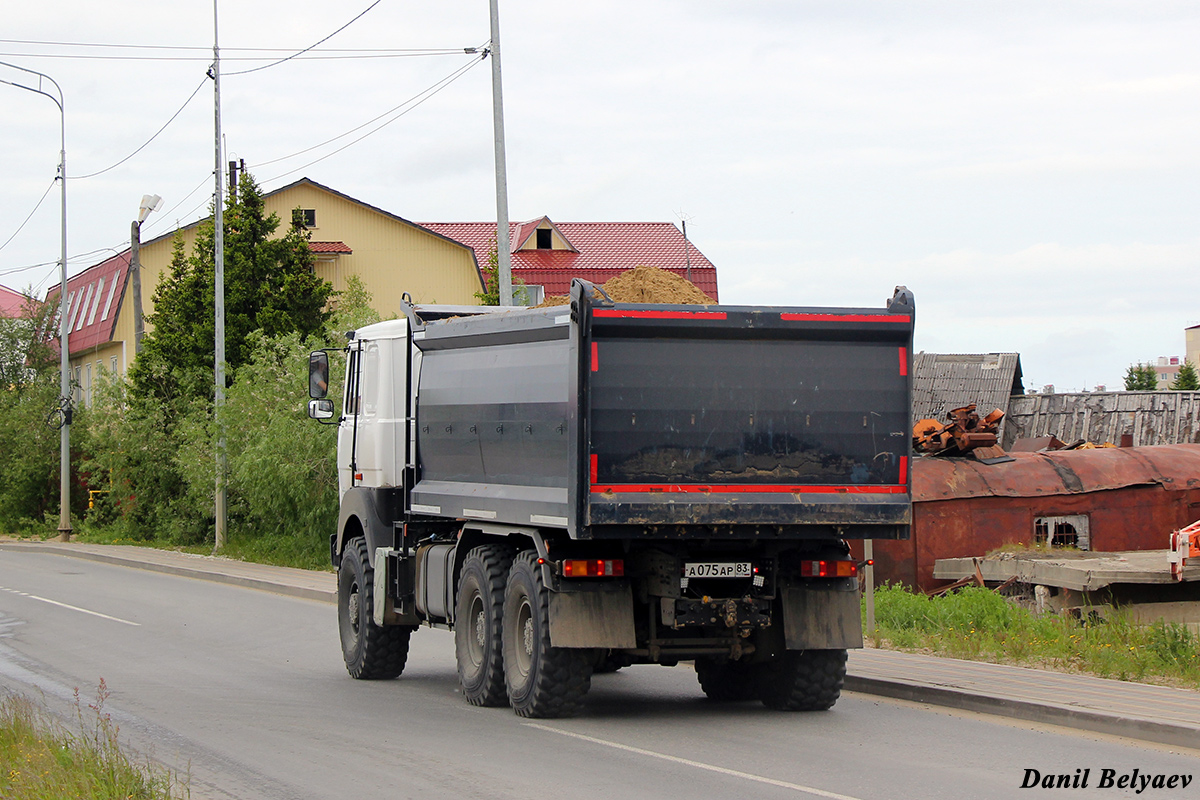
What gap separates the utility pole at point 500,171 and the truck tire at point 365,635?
7071 millimetres

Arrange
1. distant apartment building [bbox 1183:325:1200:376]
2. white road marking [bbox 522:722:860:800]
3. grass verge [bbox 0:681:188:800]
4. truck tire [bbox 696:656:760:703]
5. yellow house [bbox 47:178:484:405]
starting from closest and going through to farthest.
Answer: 1. grass verge [bbox 0:681:188:800]
2. white road marking [bbox 522:722:860:800]
3. truck tire [bbox 696:656:760:703]
4. yellow house [bbox 47:178:484:405]
5. distant apartment building [bbox 1183:325:1200:376]

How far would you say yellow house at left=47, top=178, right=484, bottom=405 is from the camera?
55.4m

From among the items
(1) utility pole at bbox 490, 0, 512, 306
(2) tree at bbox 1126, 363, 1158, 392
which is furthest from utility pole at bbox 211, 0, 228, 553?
(2) tree at bbox 1126, 363, 1158, 392

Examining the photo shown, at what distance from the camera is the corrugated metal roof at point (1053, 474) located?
20188 millimetres

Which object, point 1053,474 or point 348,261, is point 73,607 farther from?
point 348,261

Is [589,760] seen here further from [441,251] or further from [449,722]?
[441,251]

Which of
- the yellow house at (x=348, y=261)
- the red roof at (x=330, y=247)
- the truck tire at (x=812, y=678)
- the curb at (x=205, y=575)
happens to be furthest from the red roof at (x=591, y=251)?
the truck tire at (x=812, y=678)

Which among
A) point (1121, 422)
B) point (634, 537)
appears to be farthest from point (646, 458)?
point (1121, 422)

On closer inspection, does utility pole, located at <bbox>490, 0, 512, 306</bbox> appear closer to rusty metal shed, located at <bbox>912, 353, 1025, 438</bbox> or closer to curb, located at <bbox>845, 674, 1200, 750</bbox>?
curb, located at <bbox>845, 674, 1200, 750</bbox>

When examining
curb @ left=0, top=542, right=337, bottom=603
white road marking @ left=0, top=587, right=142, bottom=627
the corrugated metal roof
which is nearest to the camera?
white road marking @ left=0, top=587, right=142, bottom=627

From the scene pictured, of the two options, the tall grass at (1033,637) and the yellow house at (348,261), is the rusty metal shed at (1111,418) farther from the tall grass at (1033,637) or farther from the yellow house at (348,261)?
the yellow house at (348,261)

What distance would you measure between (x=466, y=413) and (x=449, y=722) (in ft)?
8.63

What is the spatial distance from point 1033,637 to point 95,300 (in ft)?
174

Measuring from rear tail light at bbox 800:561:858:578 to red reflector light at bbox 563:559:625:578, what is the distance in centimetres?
147
